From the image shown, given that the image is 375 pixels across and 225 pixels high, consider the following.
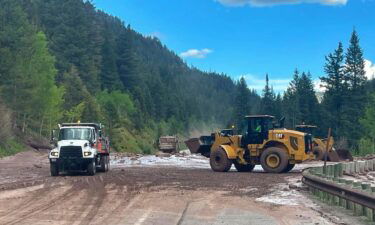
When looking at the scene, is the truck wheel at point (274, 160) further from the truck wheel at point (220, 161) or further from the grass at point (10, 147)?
the grass at point (10, 147)

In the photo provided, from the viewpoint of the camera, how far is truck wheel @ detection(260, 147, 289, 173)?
95.9 feet

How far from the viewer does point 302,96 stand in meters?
125

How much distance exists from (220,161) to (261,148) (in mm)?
2321

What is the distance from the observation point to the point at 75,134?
2934cm

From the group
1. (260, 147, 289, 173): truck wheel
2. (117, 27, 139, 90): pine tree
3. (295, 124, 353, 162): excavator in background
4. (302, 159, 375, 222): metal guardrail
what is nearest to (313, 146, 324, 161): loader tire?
(295, 124, 353, 162): excavator in background

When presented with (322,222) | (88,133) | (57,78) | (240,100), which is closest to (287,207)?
(322,222)

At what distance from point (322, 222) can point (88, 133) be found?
18.8m

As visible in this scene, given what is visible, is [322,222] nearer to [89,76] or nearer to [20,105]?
[20,105]

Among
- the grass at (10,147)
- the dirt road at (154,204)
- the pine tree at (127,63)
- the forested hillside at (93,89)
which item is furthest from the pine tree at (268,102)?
the dirt road at (154,204)

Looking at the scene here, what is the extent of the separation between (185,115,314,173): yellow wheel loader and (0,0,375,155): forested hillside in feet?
84.3

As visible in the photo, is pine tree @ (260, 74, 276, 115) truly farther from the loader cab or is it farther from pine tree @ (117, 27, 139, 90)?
the loader cab

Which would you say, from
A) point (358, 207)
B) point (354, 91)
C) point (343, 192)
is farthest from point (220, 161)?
point (354, 91)

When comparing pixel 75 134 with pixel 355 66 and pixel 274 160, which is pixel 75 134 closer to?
pixel 274 160

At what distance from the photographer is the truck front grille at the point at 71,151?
28.2 metres
